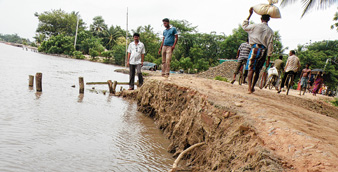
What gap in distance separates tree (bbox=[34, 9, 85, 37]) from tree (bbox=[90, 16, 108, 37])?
5507 millimetres

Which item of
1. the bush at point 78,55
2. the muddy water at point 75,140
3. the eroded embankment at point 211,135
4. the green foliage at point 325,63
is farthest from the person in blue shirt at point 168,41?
the bush at point 78,55

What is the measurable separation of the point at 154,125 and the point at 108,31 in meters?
59.7

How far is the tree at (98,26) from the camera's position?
Result: 6284 cm

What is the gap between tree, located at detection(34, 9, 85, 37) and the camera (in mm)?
68188

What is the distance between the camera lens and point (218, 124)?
11.4 ft

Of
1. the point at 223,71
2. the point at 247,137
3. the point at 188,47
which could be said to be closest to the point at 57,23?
the point at 188,47

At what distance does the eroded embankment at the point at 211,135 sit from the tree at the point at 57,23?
68396mm

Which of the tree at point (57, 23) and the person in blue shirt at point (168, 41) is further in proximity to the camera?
the tree at point (57, 23)

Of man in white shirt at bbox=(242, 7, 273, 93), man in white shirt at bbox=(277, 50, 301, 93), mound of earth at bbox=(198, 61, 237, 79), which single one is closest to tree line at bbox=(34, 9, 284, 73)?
mound of earth at bbox=(198, 61, 237, 79)

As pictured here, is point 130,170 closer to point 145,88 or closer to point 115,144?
point 115,144

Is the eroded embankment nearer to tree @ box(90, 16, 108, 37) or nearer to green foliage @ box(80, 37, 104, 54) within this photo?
green foliage @ box(80, 37, 104, 54)

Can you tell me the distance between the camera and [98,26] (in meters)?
63.6

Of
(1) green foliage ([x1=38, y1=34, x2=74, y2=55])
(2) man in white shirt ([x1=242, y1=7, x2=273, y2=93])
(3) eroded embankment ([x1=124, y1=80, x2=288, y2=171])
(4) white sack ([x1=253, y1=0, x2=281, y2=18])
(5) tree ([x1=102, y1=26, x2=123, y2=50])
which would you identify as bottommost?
(3) eroded embankment ([x1=124, y1=80, x2=288, y2=171])

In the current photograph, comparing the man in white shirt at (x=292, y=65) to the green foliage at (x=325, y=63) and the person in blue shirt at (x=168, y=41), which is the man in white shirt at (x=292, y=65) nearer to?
the person in blue shirt at (x=168, y=41)
